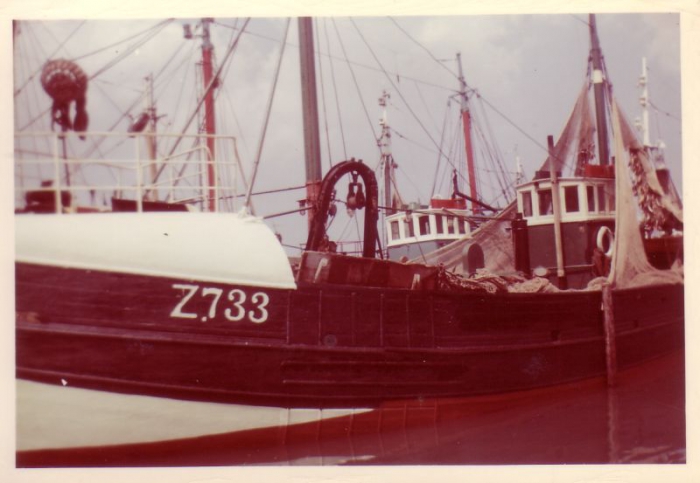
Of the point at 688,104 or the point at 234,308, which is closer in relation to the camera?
the point at 234,308

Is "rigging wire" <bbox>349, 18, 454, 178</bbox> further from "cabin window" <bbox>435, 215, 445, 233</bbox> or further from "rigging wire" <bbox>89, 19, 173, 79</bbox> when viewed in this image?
"rigging wire" <bbox>89, 19, 173, 79</bbox>

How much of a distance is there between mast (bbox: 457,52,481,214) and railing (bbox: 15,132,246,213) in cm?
187

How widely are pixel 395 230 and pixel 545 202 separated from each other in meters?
1.60

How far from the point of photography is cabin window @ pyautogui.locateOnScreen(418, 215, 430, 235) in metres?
5.99

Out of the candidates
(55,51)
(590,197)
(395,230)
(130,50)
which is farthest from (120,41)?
(590,197)

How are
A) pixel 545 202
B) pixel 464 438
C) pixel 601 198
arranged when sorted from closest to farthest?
pixel 464 438, pixel 545 202, pixel 601 198

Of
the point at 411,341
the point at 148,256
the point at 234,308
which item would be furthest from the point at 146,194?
the point at 411,341

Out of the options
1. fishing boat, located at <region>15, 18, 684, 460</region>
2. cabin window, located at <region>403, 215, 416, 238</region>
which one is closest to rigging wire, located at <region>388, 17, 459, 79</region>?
fishing boat, located at <region>15, 18, 684, 460</region>

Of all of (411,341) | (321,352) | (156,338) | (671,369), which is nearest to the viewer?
(156,338)

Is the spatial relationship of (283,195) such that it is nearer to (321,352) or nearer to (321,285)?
(321,285)

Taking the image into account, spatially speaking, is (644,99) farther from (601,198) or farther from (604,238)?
(604,238)

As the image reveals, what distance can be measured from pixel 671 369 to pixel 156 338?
3.99 metres

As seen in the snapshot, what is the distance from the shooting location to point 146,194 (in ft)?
15.8

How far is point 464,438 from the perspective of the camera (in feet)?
15.8
